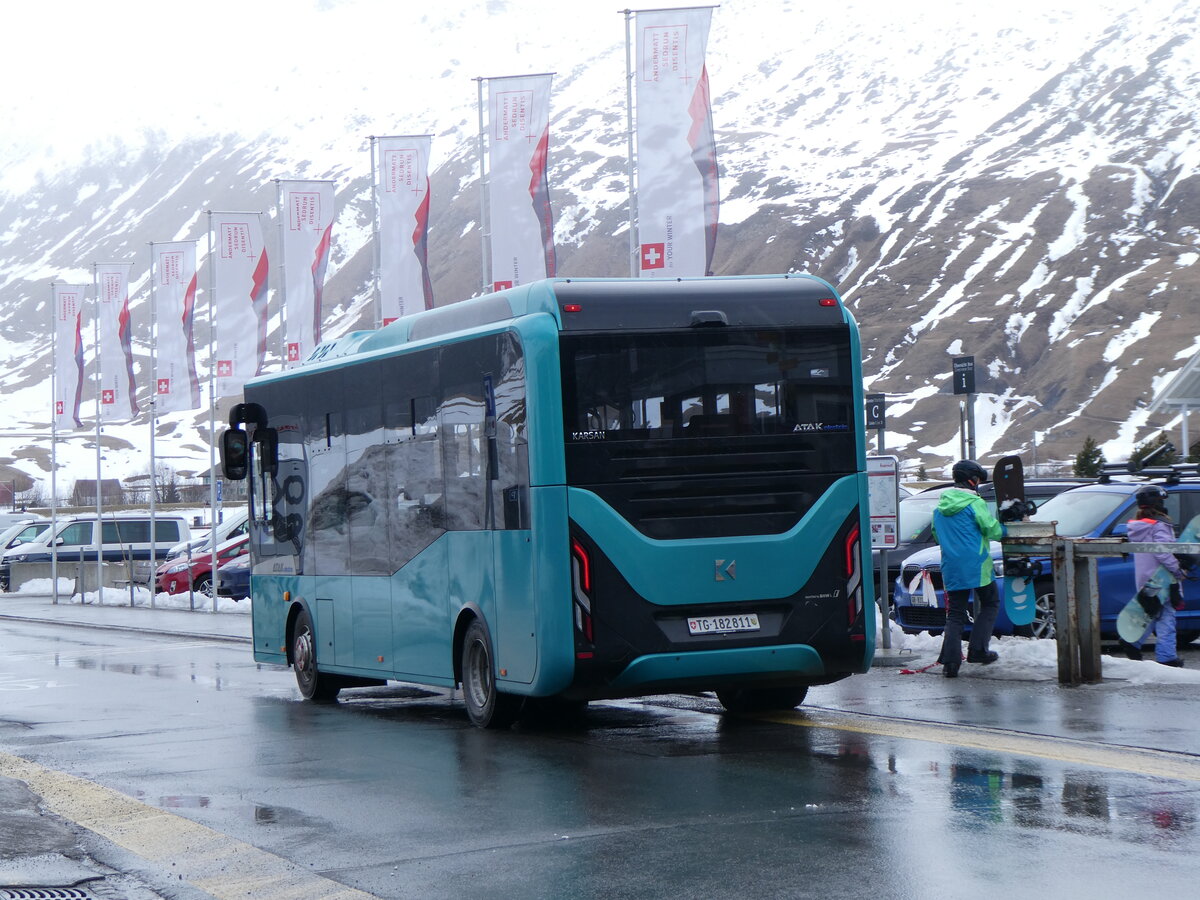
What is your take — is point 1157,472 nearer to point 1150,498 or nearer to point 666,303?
point 1150,498

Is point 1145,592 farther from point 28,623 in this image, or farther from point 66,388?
point 66,388

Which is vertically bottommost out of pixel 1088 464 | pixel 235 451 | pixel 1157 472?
pixel 1157 472

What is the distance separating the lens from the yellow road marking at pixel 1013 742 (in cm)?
953

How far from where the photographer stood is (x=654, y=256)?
23.0m

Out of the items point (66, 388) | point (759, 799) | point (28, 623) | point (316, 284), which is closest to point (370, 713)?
point (759, 799)

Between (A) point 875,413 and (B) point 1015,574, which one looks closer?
(B) point 1015,574

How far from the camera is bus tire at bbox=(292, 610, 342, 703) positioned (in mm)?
15492

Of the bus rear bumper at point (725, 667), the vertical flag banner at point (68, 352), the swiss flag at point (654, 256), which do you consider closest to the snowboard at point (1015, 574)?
the bus rear bumper at point (725, 667)

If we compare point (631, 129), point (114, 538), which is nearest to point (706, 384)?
point (631, 129)

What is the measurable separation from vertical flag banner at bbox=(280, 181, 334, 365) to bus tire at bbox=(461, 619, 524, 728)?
64.9ft

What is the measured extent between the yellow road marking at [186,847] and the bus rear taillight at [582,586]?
9.99 ft

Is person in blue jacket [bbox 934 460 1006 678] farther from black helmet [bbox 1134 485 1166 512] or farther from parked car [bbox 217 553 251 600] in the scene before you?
parked car [bbox 217 553 251 600]

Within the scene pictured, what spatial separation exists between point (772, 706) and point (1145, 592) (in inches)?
146

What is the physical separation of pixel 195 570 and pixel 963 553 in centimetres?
2794
